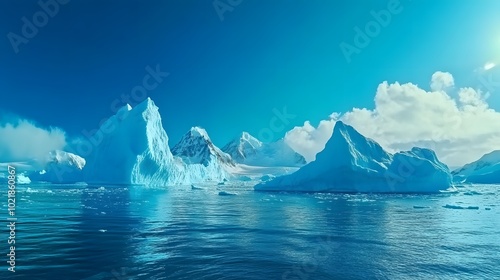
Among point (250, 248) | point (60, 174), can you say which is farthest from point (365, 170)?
point (60, 174)

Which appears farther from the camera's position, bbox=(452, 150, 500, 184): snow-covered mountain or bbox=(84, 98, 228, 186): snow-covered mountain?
bbox=(452, 150, 500, 184): snow-covered mountain

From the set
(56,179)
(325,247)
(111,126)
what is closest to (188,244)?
(325,247)

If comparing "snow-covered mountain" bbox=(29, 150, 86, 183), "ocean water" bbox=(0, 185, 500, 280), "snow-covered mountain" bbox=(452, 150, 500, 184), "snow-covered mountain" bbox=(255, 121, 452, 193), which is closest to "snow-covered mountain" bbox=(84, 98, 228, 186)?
"snow-covered mountain" bbox=(29, 150, 86, 183)

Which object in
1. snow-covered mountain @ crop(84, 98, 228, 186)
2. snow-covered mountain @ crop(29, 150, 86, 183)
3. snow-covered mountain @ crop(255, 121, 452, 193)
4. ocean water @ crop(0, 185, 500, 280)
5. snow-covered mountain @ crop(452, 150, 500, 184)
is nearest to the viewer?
ocean water @ crop(0, 185, 500, 280)

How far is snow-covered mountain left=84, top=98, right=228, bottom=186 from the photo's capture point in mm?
70938

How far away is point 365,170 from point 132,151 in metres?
46.3

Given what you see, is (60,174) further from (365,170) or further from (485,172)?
(485,172)

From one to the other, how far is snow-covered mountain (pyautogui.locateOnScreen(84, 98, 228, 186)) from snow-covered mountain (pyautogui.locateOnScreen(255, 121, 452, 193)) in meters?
33.3

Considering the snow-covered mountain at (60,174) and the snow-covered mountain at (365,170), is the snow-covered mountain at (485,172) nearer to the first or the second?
the snow-covered mountain at (365,170)

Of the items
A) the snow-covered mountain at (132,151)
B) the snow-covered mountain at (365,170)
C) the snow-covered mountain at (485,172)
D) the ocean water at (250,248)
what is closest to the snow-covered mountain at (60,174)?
the snow-covered mountain at (132,151)

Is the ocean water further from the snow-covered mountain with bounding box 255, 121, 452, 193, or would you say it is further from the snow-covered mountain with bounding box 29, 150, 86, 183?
the snow-covered mountain with bounding box 29, 150, 86, 183

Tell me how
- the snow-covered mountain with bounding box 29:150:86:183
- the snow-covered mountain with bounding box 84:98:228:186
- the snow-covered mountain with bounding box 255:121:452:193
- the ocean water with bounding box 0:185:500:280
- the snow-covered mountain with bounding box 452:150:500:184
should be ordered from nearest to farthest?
the ocean water with bounding box 0:185:500:280
the snow-covered mountain with bounding box 255:121:452:193
the snow-covered mountain with bounding box 84:98:228:186
the snow-covered mountain with bounding box 29:150:86:183
the snow-covered mountain with bounding box 452:150:500:184

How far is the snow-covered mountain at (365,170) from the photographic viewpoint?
57.3 m

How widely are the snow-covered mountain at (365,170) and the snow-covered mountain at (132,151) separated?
33286mm
